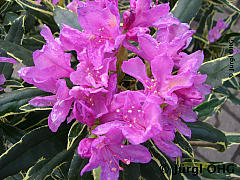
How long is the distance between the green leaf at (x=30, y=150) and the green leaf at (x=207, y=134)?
1.30 feet

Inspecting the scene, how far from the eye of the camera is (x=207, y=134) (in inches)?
30.3

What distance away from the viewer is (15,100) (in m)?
0.66

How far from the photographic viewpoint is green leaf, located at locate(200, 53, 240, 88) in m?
0.66

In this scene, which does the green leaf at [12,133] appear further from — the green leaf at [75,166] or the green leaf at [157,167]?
the green leaf at [157,167]

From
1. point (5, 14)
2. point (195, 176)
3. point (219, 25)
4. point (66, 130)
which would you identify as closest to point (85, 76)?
point (66, 130)

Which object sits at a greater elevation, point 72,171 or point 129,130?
point 129,130

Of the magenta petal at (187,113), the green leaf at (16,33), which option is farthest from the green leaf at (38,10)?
the magenta petal at (187,113)

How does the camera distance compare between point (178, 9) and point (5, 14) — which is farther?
point (5, 14)

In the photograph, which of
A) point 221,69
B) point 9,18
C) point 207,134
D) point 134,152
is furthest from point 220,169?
point 9,18

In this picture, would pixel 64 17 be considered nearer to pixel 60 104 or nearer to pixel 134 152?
pixel 60 104

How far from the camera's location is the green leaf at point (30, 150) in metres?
0.63

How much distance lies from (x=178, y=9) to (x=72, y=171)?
1.86 ft

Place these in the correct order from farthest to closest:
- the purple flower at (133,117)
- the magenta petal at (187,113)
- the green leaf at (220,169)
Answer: the green leaf at (220,169), the magenta petal at (187,113), the purple flower at (133,117)

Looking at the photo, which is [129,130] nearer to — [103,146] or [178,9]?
[103,146]
